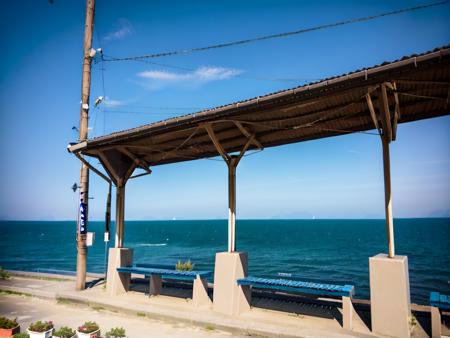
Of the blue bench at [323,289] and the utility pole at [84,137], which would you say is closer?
the blue bench at [323,289]

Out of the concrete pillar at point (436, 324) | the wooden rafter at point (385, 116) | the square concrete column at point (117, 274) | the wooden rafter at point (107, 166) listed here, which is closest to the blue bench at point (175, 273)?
the square concrete column at point (117, 274)

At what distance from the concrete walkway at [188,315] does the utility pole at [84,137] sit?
877 mm

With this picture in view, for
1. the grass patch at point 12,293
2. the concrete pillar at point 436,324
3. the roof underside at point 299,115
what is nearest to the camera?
the roof underside at point 299,115

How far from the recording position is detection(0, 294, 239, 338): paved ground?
7372mm

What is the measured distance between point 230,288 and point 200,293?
1.13 metres

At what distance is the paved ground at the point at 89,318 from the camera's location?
7.37m

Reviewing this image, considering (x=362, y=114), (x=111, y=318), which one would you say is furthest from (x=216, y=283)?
(x=362, y=114)

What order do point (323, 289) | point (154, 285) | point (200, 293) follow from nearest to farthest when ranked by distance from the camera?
point (323, 289), point (200, 293), point (154, 285)

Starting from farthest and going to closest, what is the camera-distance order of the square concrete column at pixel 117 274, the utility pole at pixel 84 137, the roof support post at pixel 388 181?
the utility pole at pixel 84 137, the square concrete column at pixel 117 274, the roof support post at pixel 388 181

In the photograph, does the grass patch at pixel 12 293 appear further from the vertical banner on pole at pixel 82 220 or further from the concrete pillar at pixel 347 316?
the concrete pillar at pixel 347 316

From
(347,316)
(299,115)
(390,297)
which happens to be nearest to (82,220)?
(299,115)

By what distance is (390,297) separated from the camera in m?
6.64

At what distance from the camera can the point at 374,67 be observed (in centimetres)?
579

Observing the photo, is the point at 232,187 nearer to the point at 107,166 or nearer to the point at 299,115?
the point at 299,115
